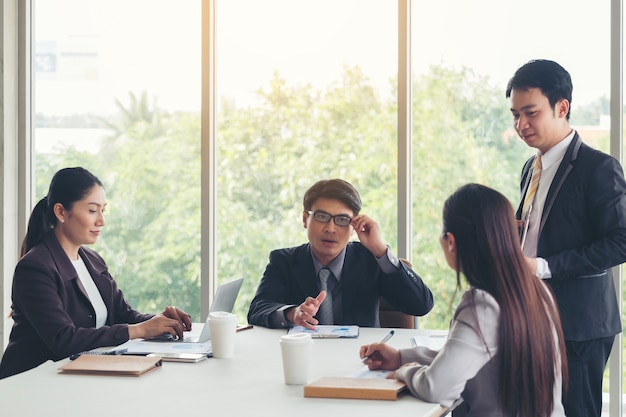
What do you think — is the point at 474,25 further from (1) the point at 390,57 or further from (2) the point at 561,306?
(2) the point at 561,306

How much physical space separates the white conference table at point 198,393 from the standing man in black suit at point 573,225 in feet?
2.61

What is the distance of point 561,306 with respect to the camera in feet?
8.99

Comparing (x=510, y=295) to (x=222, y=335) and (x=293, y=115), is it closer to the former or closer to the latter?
(x=222, y=335)

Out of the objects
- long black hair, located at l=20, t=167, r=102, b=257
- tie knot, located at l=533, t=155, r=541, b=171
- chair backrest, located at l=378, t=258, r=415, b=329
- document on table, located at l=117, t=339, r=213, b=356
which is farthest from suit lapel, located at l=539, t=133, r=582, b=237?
long black hair, located at l=20, t=167, r=102, b=257

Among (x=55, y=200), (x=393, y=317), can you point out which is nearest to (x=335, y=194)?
(x=393, y=317)

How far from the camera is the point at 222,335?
243cm

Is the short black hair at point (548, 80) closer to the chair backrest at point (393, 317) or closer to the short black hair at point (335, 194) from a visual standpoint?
the short black hair at point (335, 194)

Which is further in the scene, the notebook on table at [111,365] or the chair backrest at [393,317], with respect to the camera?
the chair backrest at [393,317]

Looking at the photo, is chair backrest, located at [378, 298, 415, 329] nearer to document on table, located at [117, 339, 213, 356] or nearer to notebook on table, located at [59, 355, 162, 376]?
document on table, located at [117, 339, 213, 356]

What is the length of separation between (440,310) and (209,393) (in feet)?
7.39

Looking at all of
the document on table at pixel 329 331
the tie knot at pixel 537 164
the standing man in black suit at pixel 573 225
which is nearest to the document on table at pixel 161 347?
the document on table at pixel 329 331

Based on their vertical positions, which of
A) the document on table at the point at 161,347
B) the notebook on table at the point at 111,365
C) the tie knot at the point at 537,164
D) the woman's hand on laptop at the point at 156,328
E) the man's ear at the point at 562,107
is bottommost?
the document on table at the point at 161,347

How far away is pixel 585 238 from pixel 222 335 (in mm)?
1300

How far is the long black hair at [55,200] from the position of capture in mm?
2980
